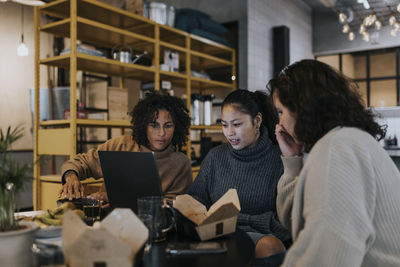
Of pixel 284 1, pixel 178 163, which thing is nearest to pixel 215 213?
pixel 178 163

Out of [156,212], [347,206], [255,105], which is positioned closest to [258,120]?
[255,105]

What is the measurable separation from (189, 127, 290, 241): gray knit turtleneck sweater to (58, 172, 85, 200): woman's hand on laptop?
55 centimetres

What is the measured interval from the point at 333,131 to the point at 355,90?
0.25 metres

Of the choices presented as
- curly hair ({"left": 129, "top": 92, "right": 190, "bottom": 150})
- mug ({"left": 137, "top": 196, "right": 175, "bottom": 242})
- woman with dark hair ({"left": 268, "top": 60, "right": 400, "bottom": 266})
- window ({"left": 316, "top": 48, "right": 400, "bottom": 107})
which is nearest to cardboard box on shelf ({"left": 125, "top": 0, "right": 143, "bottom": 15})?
curly hair ({"left": 129, "top": 92, "right": 190, "bottom": 150})

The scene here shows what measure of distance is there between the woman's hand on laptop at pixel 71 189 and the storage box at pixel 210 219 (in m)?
0.62

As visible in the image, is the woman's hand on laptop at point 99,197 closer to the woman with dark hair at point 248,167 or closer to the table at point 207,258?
the woman with dark hair at point 248,167

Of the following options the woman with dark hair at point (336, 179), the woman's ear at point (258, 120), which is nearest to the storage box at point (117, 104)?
the woman's ear at point (258, 120)

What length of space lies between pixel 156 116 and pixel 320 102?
→ 1254 millimetres

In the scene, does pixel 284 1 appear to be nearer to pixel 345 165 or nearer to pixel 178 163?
pixel 178 163

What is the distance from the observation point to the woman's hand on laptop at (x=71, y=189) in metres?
1.66

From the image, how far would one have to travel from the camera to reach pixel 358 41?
19.6 feet

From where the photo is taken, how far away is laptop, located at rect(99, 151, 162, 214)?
1283 millimetres

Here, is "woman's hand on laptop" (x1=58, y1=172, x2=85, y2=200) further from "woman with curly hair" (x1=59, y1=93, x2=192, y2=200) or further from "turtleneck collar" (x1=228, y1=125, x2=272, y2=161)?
"turtleneck collar" (x1=228, y1=125, x2=272, y2=161)

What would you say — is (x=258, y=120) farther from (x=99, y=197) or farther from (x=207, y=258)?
(x=207, y=258)
